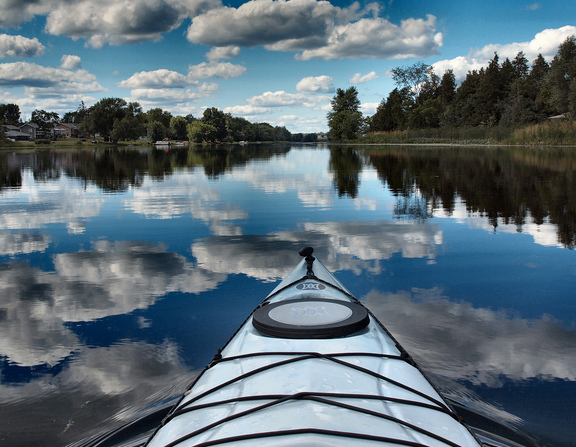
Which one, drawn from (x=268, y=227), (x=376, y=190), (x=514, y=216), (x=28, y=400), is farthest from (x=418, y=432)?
(x=376, y=190)

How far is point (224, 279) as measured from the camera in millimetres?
7059

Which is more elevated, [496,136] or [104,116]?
[104,116]

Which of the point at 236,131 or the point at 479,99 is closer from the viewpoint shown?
the point at 479,99

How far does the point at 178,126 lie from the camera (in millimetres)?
156125

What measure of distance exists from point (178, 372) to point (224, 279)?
9.12ft

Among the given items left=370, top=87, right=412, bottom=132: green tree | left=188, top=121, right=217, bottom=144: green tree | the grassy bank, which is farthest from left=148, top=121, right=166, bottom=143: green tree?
the grassy bank

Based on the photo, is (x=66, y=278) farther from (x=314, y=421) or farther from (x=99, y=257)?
(x=314, y=421)

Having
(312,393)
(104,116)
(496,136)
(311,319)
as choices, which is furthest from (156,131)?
(312,393)

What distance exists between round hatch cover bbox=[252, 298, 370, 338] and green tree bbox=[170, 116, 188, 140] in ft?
→ 525

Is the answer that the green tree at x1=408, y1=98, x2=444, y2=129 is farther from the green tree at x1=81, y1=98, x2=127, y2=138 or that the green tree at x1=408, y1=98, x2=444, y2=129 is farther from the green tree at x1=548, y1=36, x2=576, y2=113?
the green tree at x1=81, y1=98, x2=127, y2=138

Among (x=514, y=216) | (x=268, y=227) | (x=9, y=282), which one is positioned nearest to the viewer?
(x=9, y=282)

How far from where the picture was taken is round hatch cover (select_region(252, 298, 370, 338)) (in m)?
3.25

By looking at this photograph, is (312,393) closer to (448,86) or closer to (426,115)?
(426,115)

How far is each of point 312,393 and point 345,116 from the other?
111079 millimetres
